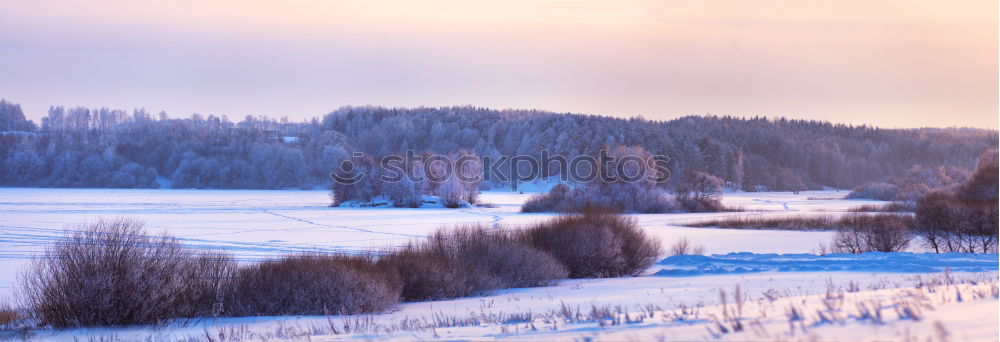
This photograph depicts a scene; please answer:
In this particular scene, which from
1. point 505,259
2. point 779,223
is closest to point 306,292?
point 505,259

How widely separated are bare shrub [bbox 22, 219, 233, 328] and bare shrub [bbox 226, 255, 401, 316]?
42.5 inches

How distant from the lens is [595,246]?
24.4 meters

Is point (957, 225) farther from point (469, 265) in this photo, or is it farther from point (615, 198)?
point (615, 198)

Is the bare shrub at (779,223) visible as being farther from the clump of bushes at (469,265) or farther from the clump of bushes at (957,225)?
the clump of bushes at (469,265)

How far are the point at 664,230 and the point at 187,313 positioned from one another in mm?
30092

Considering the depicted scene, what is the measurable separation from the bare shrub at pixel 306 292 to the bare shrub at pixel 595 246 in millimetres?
8512

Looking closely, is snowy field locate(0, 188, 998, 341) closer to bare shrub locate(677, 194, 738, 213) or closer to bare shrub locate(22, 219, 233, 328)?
bare shrub locate(22, 219, 233, 328)

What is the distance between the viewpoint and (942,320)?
7.75 metres

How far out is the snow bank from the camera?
21.2 m

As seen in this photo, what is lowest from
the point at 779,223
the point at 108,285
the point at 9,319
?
the point at 779,223

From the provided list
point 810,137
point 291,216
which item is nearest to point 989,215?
point 291,216

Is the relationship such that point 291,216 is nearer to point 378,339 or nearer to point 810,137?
point 378,339

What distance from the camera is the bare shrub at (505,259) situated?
69.9ft

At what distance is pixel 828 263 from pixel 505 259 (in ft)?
28.3
